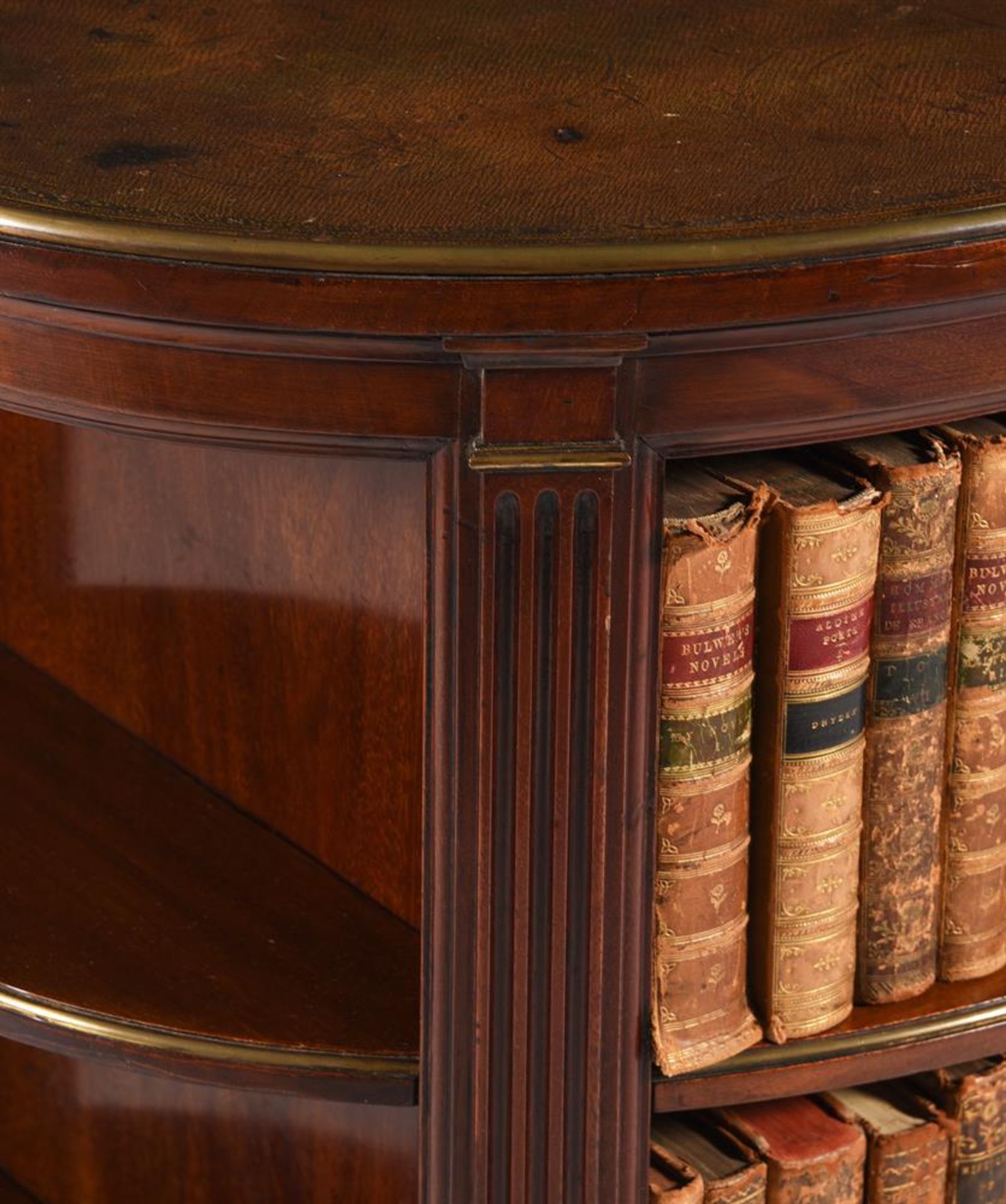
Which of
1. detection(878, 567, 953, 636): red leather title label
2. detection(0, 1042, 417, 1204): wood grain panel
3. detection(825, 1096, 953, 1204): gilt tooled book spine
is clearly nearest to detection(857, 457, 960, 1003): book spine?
detection(878, 567, 953, 636): red leather title label

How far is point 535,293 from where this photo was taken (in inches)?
35.8

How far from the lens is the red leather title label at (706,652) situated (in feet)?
3.41

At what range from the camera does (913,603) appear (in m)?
1.10

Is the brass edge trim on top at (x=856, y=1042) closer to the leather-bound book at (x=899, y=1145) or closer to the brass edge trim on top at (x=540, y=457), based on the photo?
the leather-bound book at (x=899, y=1145)

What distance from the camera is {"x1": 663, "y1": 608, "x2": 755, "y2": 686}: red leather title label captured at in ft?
3.41

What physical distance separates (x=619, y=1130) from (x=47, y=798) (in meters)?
0.47

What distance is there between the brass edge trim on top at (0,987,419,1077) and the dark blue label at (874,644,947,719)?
30 centimetres

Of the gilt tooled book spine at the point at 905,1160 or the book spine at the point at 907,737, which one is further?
the gilt tooled book spine at the point at 905,1160

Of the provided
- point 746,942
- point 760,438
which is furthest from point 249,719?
point 760,438

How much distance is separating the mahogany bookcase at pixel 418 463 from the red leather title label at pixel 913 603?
0.36ft

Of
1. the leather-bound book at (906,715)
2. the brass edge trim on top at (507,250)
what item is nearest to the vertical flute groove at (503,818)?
the brass edge trim on top at (507,250)

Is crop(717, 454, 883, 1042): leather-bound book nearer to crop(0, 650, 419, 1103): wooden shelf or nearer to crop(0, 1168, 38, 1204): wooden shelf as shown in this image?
crop(0, 650, 419, 1103): wooden shelf

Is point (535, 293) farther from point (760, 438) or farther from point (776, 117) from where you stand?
point (776, 117)

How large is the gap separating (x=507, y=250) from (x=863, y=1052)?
483 mm
